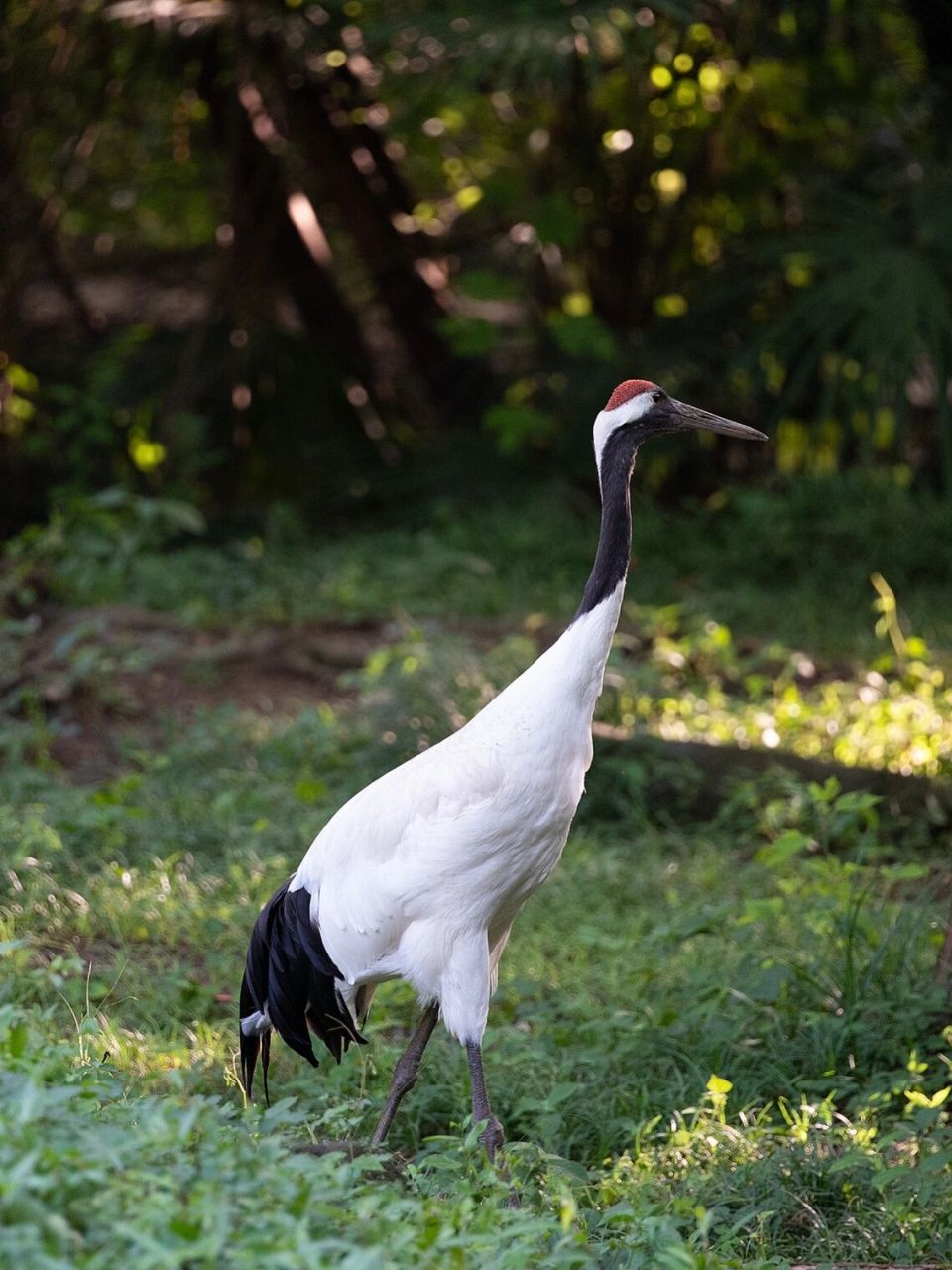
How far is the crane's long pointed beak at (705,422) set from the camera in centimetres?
362

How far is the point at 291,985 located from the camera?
3.62m

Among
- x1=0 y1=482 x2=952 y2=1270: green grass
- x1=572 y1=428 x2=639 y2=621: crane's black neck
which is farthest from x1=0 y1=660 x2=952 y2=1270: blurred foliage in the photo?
x1=572 y1=428 x2=639 y2=621: crane's black neck

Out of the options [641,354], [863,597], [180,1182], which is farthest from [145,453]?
[180,1182]

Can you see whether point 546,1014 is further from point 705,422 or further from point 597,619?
point 705,422

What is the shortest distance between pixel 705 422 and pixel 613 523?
0.45m

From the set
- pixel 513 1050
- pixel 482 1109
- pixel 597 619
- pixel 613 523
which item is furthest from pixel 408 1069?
pixel 613 523

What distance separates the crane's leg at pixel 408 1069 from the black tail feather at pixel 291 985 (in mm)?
141

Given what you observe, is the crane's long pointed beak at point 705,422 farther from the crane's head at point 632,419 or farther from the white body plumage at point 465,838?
the white body plumage at point 465,838

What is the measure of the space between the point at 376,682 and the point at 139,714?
1.04 m

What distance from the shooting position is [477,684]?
5.65m

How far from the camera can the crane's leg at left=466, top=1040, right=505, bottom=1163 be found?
10.9ft

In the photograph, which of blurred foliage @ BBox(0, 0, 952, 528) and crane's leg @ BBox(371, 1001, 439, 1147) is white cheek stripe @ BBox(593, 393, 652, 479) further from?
blurred foliage @ BBox(0, 0, 952, 528)

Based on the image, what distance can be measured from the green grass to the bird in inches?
8.5

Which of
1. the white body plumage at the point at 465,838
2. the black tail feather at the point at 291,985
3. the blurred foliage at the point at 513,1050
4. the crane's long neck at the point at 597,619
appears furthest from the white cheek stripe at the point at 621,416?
the blurred foliage at the point at 513,1050
